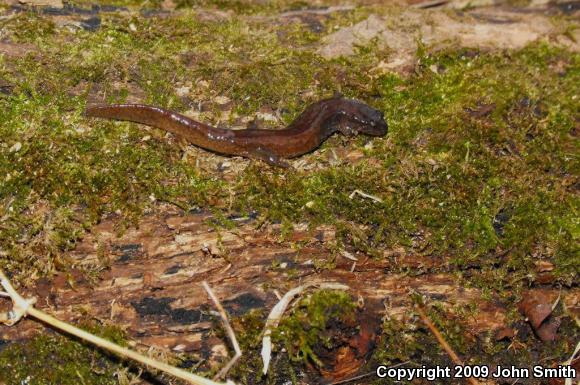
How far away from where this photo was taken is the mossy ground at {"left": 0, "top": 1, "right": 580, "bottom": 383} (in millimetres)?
4121

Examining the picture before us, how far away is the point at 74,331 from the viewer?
3336mm

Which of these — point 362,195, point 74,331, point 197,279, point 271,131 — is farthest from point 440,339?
point 74,331

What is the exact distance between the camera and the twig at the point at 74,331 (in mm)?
3229

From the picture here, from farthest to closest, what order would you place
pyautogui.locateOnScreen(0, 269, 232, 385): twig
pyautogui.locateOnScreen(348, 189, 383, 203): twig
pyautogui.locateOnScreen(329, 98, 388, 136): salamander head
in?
1. pyautogui.locateOnScreen(329, 98, 388, 136): salamander head
2. pyautogui.locateOnScreen(348, 189, 383, 203): twig
3. pyautogui.locateOnScreen(0, 269, 232, 385): twig

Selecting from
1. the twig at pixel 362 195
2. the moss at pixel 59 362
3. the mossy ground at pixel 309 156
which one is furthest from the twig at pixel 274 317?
the moss at pixel 59 362

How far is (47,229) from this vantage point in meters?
3.87

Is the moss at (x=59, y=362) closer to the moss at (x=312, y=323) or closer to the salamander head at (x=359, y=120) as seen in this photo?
the moss at (x=312, y=323)

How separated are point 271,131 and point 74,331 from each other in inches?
91.9

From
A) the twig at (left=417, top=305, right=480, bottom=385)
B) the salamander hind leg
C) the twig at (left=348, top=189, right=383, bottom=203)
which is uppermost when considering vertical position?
the salamander hind leg

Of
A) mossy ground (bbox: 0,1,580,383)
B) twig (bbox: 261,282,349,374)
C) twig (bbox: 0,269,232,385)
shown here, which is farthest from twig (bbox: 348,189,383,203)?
twig (bbox: 0,269,232,385)

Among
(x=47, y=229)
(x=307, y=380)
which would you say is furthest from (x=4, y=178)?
(x=307, y=380)

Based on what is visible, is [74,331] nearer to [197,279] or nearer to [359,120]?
[197,279]

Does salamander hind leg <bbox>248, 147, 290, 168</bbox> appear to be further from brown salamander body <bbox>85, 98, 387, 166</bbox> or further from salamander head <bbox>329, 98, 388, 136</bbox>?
salamander head <bbox>329, 98, 388, 136</bbox>

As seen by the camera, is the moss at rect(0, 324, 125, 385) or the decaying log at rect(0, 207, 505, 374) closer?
the moss at rect(0, 324, 125, 385)
